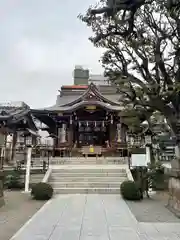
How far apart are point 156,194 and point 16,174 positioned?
7363mm

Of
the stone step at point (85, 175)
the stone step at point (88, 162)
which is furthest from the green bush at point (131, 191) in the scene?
the stone step at point (88, 162)

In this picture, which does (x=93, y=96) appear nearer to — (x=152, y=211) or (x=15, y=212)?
(x=152, y=211)

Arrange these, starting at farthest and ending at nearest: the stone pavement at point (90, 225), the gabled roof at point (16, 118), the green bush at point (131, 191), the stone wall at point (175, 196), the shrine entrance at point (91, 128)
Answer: the shrine entrance at point (91, 128), the gabled roof at point (16, 118), the green bush at point (131, 191), the stone wall at point (175, 196), the stone pavement at point (90, 225)

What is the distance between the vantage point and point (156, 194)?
12.6 meters

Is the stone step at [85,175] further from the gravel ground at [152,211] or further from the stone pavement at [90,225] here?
the stone pavement at [90,225]

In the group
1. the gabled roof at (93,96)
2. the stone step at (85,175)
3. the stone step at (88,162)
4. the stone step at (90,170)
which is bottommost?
the stone step at (85,175)

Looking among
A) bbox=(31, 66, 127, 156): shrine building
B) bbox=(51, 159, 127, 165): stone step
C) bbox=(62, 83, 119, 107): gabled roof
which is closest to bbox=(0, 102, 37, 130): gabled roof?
bbox=(31, 66, 127, 156): shrine building

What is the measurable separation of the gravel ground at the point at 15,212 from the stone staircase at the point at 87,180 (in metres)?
2.11

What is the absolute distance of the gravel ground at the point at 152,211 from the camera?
755 centimetres

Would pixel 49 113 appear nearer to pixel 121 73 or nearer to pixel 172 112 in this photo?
pixel 121 73

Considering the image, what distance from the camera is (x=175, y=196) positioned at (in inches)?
347

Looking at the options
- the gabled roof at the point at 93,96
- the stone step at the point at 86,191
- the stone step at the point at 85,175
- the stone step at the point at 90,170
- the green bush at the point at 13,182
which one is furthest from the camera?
the gabled roof at the point at 93,96

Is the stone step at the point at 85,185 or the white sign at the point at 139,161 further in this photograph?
the stone step at the point at 85,185

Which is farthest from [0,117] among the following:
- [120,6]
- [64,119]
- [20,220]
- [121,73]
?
[120,6]
